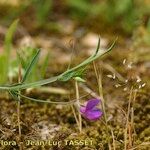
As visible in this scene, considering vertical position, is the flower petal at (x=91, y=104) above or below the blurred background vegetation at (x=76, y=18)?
below

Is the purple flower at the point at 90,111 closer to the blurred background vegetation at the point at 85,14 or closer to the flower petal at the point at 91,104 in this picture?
the flower petal at the point at 91,104

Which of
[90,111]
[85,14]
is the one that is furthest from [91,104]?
[85,14]

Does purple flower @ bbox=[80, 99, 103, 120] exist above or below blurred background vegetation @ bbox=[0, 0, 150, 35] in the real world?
below

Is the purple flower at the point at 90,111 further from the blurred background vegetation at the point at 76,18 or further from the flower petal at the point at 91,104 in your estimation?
the blurred background vegetation at the point at 76,18

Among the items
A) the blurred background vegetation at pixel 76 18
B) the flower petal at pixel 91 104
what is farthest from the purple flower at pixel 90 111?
the blurred background vegetation at pixel 76 18

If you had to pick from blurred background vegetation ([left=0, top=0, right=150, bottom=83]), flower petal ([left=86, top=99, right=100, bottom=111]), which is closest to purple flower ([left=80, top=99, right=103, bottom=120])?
flower petal ([left=86, top=99, right=100, bottom=111])

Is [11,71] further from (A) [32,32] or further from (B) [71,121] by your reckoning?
(A) [32,32]

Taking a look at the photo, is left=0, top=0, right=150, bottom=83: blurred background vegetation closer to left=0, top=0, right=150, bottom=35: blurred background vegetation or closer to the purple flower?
left=0, top=0, right=150, bottom=35: blurred background vegetation

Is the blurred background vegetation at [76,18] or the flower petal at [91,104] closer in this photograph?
the flower petal at [91,104]

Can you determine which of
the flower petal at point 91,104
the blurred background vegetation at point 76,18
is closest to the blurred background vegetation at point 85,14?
the blurred background vegetation at point 76,18

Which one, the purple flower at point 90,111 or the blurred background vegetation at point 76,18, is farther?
the blurred background vegetation at point 76,18

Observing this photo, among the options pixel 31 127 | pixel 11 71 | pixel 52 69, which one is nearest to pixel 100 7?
pixel 52 69
